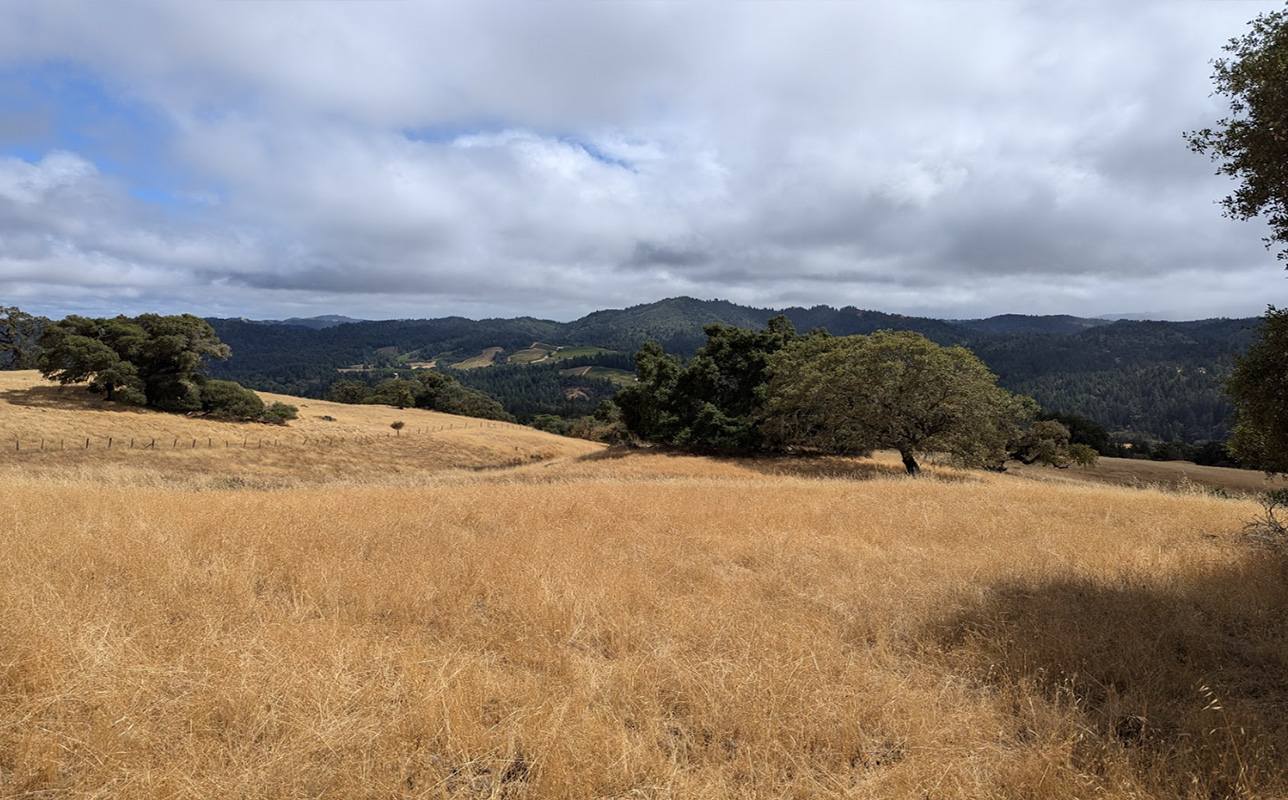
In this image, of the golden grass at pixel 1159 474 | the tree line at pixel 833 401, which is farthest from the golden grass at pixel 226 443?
the golden grass at pixel 1159 474

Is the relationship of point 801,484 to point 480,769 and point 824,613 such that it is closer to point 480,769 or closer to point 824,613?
point 824,613

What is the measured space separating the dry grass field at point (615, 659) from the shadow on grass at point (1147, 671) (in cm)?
3

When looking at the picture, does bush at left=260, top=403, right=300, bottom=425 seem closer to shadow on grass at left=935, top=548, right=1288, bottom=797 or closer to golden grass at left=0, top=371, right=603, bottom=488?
golden grass at left=0, top=371, right=603, bottom=488

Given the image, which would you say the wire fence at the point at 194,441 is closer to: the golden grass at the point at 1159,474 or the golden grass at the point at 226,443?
the golden grass at the point at 226,443

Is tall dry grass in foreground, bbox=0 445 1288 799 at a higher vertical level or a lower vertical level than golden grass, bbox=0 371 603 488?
higher

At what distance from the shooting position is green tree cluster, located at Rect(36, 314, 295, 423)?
48750 millimetres

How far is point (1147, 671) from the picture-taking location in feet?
15.7

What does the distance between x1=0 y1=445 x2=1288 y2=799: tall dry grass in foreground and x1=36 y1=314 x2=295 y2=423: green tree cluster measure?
181 ft

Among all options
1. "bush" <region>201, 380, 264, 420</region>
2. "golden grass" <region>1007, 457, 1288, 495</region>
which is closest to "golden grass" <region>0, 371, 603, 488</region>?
"bush" <region>201, 380, 264, 420</region>

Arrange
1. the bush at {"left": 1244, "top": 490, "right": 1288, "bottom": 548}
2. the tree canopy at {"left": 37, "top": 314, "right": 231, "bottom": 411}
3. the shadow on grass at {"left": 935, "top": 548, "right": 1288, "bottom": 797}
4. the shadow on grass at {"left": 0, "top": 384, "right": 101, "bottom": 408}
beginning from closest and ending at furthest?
the shadow on grass at {"left": 935, "top": 548, "right": 1288, "bottom": 797} < the bush at {"left": 1244, "top": 490, "right": 1288, "bottom": 548} < the shadow on grass at {"left": 0, "top": 384, "right": 101, "bottom": 408} < the tree canopy at {"left": 37, "top": 314, "right": 231, "bottom": 411}

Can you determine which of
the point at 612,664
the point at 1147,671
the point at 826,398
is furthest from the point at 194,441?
the point at 1147,671

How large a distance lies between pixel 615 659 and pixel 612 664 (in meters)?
0.34

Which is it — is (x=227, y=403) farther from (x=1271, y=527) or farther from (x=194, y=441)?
(x=1271, y=527)

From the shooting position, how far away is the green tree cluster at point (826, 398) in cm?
2716
